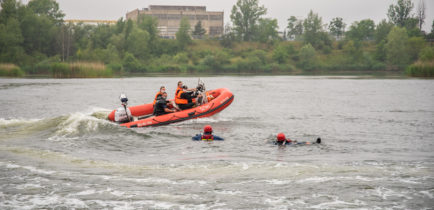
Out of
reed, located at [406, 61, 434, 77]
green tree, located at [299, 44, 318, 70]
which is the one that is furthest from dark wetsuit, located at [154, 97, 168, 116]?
green tree, located at [299, 44, 318, 70]

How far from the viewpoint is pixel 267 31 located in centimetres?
10038

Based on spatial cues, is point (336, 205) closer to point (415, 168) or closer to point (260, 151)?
point (415, 168)

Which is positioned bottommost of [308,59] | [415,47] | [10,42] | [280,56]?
[308,59]

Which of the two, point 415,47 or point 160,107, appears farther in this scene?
point 415,47

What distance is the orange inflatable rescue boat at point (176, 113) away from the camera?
47.2 ft

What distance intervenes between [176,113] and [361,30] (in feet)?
295

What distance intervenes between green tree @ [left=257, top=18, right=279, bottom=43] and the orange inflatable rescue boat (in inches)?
3333

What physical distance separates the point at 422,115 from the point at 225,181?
13.2 meters

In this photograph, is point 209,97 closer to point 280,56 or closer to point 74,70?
point 74,70

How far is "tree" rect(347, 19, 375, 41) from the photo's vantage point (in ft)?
319

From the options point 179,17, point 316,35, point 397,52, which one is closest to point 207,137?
point 397,52

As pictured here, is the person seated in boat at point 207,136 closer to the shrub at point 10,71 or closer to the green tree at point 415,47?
the shrub at point 10,71

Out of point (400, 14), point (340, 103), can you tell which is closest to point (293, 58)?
point (400, 14)

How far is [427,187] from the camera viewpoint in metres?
7.60
